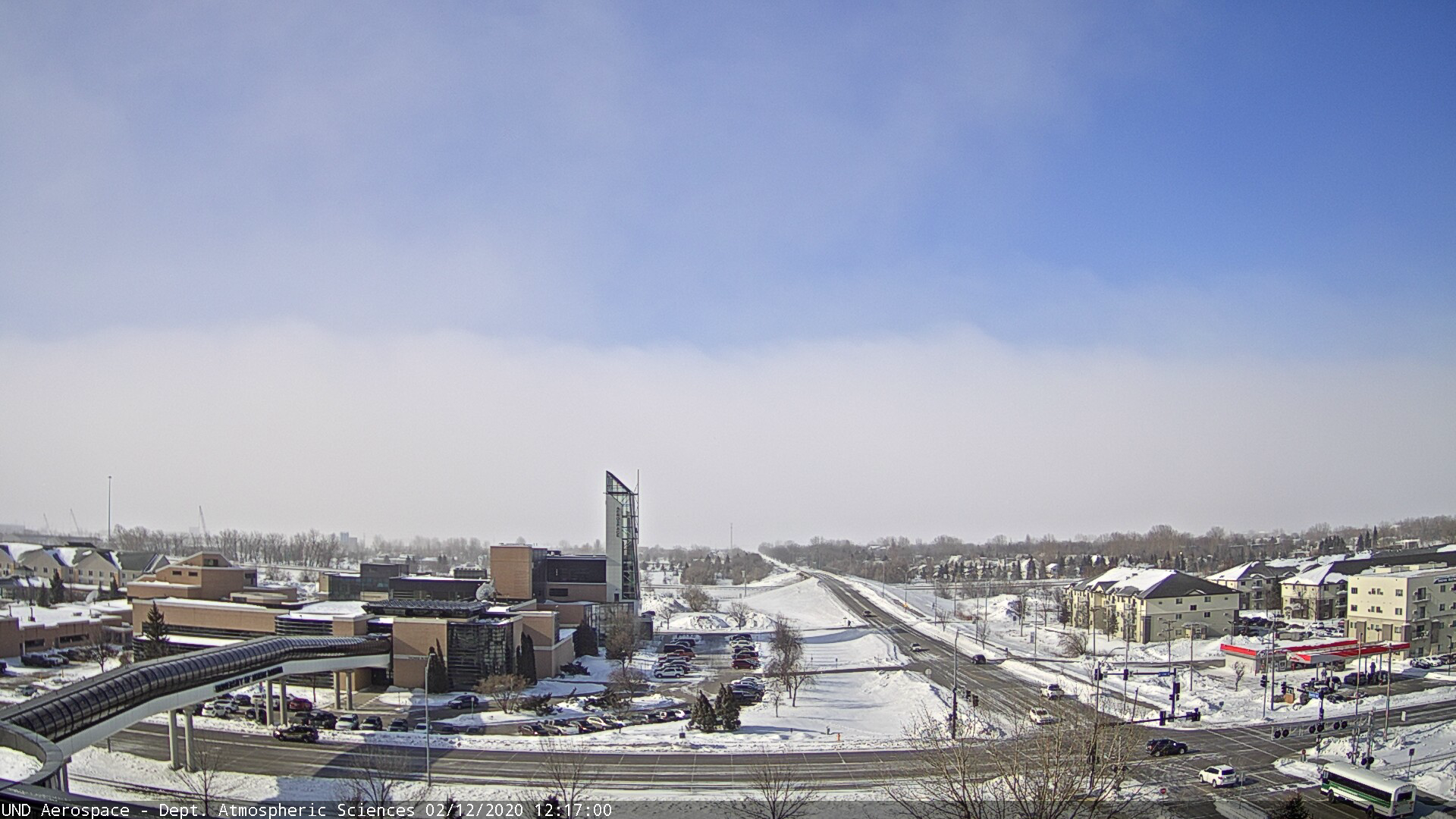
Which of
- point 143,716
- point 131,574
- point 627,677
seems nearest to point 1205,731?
point 627,677

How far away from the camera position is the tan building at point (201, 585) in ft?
170

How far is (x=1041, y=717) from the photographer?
32.1 metres

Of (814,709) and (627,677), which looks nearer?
(814,709)

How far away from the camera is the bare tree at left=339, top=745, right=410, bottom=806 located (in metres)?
21.6

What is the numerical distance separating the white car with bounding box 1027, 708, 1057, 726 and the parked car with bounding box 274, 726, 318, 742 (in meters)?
25.6

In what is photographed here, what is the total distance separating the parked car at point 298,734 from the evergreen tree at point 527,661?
1135 centimetres

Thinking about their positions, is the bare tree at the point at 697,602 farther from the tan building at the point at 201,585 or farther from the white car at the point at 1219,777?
the white car at the point at 1219,777

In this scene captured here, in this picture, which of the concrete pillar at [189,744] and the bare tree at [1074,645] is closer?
the concrete pillar at [189,744]

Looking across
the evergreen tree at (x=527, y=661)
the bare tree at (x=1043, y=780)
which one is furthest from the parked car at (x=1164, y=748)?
the evergreen tree at (x=527, y=661)

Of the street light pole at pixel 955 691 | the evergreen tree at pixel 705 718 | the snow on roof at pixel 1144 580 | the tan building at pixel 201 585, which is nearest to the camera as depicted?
the street light pole at pixel 955 691

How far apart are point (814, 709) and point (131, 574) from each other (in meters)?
79.8

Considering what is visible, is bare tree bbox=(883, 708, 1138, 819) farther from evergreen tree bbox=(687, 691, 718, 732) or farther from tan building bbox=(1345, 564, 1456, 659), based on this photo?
tan building bbox=(1345, 564, 1456, 659)

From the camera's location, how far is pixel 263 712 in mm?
33969

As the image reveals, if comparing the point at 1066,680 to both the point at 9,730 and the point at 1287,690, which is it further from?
the point at 9,730
